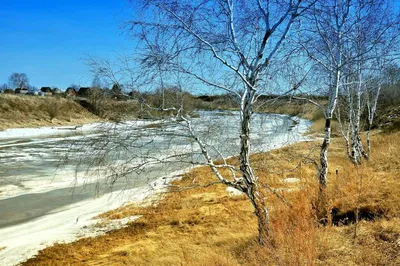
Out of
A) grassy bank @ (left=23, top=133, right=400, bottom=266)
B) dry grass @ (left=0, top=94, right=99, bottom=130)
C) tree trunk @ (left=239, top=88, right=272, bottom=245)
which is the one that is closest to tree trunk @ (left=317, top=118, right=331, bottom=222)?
grassy bank @ (left=23, top=133, right=400, bottom=266)

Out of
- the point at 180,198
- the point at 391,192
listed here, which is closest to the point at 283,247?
the point at 391,192

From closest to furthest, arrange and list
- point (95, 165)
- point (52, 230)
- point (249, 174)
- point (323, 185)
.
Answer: point (95, 165) < point (249, 174) < point (323, 185) < point (52, 230)

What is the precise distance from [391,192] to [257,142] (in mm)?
3418

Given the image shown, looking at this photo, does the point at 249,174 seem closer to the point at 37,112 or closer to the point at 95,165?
the point at 95,165

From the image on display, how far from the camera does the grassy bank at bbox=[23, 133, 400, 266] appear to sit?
438 centimetres

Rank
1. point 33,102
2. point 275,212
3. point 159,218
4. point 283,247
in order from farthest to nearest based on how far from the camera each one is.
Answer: point 33,102 → point 159,218 → point 275,212 → point 283,247

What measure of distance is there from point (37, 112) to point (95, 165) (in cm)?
4497

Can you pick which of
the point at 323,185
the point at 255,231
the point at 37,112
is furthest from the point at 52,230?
the point at 37,112

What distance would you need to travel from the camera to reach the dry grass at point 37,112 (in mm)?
39531

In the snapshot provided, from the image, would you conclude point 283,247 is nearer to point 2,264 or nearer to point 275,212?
point 275,212

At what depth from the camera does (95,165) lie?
469cm

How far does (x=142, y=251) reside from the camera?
6.82 meters

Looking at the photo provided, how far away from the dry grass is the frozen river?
23094 mm

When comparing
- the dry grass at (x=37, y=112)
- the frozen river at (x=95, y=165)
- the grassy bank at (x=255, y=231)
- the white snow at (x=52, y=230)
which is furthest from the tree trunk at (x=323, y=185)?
the dry grass at (x=37, y=112)
